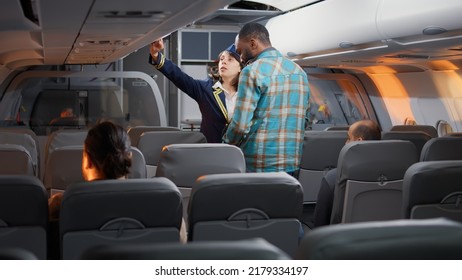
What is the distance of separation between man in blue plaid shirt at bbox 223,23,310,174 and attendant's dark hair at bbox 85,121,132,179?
122 cm

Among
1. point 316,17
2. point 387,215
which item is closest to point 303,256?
point 387,215

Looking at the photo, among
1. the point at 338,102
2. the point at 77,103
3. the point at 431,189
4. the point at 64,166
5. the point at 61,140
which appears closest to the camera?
the point at 431,189

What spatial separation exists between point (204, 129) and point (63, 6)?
2.12 metres

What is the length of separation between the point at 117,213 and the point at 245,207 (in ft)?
1.95

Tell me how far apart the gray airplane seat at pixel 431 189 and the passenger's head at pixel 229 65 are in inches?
89.7

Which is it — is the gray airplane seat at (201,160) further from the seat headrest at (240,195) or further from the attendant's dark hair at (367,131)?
the attendant's dark hair at (367,131)

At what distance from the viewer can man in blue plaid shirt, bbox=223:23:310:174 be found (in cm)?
450

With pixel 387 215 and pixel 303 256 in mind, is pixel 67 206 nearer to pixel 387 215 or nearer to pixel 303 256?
pixel 303 256

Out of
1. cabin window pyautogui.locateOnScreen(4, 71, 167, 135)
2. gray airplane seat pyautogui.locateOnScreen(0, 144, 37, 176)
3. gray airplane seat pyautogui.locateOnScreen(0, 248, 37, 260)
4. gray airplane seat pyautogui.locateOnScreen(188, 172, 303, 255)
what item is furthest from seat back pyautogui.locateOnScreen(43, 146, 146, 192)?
cabin window pyautogui.locateOnScreen(4, 71, 167, 135)

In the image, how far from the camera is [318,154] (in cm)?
648

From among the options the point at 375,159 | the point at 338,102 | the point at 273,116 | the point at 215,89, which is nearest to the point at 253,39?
the point at 273,116

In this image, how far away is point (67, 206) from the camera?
3.00m

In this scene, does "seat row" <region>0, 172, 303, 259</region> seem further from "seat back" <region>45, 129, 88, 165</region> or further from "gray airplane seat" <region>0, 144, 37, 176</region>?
"seat back" <region>45, 129, 88, 165</region>

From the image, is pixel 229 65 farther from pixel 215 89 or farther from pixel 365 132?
pixel 365 132
